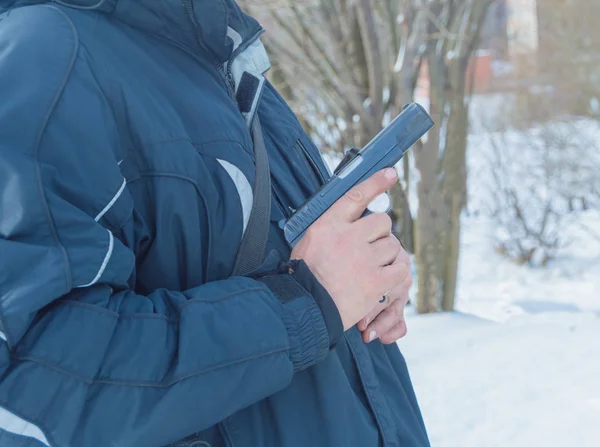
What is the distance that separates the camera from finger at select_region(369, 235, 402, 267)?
104 centimetres

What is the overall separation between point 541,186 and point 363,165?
10576 mm

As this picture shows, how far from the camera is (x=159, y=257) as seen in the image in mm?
971

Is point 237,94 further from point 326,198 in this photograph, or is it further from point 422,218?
point 422,218

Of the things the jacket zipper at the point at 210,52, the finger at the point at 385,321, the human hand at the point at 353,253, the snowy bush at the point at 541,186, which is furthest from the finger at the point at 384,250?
the snowy bush at the point at 541,186

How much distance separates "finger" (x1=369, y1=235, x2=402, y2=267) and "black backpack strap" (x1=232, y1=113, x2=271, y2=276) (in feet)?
0.57

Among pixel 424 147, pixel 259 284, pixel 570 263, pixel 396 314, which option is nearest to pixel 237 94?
pixel 259 284

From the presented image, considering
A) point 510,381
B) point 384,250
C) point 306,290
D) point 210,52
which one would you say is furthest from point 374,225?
point 510,381

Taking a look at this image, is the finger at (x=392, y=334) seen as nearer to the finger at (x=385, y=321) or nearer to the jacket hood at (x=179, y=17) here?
the finger at (x=385, y=321)

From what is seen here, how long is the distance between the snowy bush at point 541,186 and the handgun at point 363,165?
962 cm

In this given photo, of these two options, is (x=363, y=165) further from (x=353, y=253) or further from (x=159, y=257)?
(x=159, y=257)

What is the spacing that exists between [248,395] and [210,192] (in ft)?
1.01

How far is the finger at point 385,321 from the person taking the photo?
124 cm

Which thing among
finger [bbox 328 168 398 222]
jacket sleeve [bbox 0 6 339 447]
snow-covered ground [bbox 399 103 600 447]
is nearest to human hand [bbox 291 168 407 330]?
finger [bbox 328 168 398 222]

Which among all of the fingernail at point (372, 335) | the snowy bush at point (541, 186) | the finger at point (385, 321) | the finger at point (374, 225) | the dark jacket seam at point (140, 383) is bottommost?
the snowy bush at point (541, 186)
